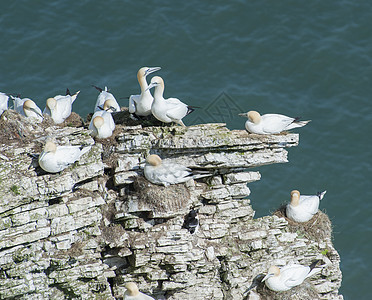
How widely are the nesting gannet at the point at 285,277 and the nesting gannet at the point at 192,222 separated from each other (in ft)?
8.00

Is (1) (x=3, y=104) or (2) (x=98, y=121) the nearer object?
(2) (x=98, y=121)

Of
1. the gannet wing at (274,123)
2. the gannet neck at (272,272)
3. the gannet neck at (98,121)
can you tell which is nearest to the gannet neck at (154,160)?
the gannet neck at (98,121)

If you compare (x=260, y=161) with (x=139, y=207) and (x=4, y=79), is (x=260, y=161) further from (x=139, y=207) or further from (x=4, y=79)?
(x=4, y=79)

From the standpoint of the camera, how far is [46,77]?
27844mm

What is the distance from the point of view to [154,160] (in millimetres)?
14891

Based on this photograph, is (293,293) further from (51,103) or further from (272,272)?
(51,103)

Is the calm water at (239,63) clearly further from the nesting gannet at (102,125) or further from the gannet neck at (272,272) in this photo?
the nesting gannet at (102,125)

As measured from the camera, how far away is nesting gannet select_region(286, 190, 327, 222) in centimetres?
1745

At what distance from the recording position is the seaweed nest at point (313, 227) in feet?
56.7

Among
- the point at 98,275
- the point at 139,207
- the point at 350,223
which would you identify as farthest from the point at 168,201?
the point at 350,223

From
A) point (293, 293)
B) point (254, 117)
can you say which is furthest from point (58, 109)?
point (293, 293)

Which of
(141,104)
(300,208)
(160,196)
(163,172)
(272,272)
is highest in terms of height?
(141,104)

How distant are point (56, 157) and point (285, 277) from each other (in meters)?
6.83

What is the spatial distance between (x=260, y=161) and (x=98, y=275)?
16.5 ft
